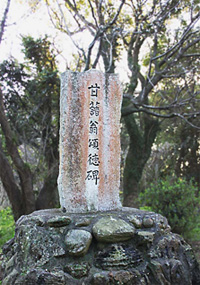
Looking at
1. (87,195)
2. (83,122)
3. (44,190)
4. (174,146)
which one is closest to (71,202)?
(87,195)

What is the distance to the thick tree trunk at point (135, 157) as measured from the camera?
825cm

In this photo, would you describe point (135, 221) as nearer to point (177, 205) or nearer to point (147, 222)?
point (147, 222)

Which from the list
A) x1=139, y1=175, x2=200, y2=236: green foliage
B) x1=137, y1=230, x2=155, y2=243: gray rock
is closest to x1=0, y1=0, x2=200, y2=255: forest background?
x1=139, y1=175, x2=200, y2=236: green foliage

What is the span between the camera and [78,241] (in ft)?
9.09

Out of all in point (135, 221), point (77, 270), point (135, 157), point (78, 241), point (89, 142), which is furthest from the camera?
point (135, 157)

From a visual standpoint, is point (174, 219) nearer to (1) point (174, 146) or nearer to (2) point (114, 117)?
(2) point (114, 117)

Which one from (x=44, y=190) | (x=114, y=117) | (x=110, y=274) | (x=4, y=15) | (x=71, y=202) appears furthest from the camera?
(x=44, y=190)

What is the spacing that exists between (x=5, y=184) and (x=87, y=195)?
10.7ft

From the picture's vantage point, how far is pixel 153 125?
894 centimetres

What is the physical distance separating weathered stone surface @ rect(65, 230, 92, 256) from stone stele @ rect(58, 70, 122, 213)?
607 mm

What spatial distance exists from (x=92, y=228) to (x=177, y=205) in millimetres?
3795

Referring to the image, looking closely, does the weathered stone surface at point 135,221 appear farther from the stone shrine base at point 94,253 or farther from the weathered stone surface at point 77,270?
the weathered stone surface at point 77,270

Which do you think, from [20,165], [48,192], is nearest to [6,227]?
[48,192]

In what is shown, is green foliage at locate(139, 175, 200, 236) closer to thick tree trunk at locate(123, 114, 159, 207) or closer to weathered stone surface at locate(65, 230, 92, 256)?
thick tree trunk at locate(123, 114, 159, 207)
